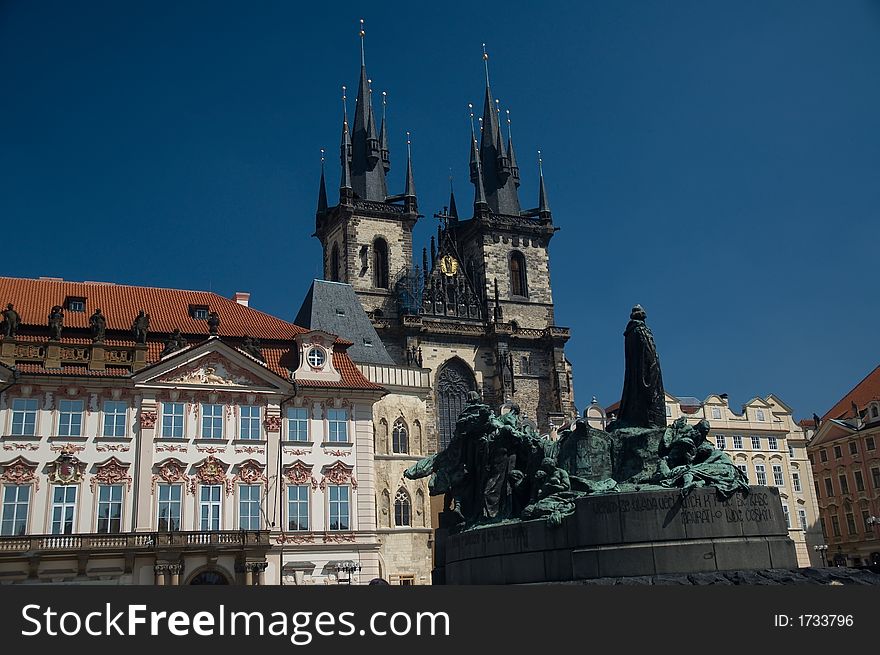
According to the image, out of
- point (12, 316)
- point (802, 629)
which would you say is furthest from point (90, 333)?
point (802, 629)

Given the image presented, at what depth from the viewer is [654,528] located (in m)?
12.3

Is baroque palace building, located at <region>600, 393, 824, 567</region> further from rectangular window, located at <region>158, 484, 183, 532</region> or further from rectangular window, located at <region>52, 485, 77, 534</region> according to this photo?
rectangular window, located at <region>52, 485, 77, 534</region>

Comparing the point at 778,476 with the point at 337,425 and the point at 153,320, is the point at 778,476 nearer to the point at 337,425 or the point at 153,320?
the point at 337,425

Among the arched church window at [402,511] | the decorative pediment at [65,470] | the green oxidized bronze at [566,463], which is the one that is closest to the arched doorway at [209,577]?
the decorative pediment at [65,470]

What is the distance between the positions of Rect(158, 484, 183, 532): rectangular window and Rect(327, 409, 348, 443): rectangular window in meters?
5.33

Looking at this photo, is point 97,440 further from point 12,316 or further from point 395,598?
point 395,598

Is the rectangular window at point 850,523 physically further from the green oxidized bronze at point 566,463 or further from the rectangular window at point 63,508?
the green oxidized bronze at point 566,463

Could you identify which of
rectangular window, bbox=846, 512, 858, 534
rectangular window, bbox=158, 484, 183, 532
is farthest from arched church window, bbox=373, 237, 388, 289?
rectangular window, bbox=158, 484, 183, 532

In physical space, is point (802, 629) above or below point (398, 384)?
below

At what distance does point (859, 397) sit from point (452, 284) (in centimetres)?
2611

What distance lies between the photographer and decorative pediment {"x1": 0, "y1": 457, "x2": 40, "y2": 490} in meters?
28.6

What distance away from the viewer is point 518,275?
65500 millimetres

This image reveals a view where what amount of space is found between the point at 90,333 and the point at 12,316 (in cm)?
243

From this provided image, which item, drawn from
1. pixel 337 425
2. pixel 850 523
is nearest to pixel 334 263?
pixel 337 425
